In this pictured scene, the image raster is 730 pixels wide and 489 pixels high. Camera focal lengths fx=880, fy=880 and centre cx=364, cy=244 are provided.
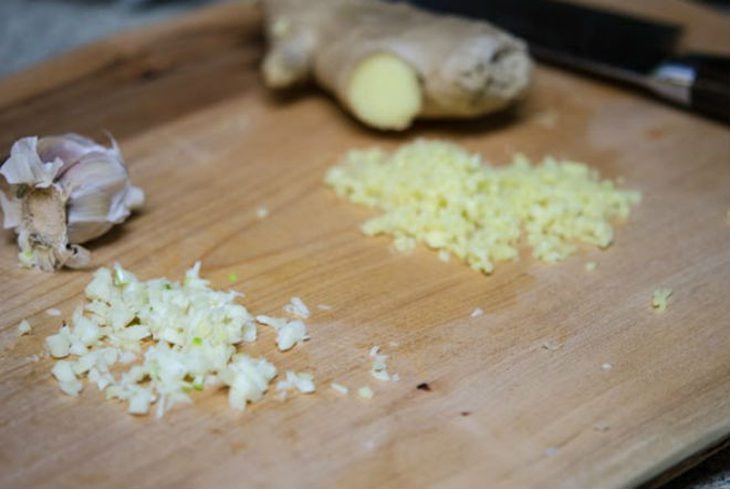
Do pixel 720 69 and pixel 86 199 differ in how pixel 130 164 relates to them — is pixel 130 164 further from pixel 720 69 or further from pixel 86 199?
pixel 720 69

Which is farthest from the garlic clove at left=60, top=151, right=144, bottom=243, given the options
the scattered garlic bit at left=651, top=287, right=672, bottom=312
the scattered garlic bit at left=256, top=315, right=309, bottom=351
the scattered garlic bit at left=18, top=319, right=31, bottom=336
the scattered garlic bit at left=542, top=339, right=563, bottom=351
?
the scattered garlic bit at left=651, top=287, right=672, bottom=312

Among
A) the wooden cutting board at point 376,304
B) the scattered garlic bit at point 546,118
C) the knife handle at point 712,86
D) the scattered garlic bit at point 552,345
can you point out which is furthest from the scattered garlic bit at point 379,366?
the knife handle at point 712,86

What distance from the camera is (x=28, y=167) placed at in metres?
1.05

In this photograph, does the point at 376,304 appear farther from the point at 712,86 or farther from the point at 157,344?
the point at 712,86

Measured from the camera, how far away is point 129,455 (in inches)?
33.4

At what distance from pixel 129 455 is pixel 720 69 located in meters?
1.06

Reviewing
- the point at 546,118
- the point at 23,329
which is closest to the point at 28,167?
the point at 23,329

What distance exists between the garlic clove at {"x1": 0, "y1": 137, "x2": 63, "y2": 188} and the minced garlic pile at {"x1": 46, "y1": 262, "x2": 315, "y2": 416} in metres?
0.14

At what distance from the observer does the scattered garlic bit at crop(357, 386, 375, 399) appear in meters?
0.92

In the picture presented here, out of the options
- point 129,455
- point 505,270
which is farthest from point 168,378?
point 505,270

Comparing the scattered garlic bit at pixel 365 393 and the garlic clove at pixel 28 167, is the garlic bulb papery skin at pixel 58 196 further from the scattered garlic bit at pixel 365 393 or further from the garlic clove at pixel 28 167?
the scattered garlic bit at pixel 365 393

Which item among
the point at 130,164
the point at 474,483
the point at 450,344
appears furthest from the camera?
the point at 130,164

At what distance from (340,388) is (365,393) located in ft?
0.09

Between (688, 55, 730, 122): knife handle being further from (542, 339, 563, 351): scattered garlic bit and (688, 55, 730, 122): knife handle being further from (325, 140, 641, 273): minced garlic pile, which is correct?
(542, 339, 563, 351): scattered garlic bit
